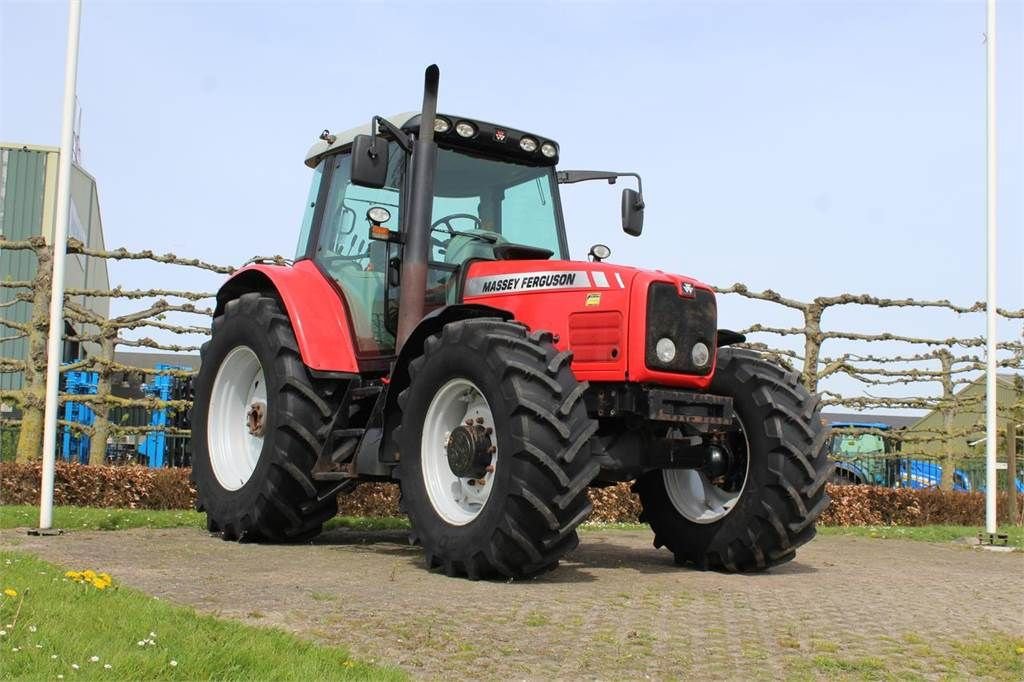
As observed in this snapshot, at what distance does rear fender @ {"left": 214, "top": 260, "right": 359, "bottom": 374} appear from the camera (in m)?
8.71

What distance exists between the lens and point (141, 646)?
4.26 metres

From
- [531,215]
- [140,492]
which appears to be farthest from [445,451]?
[140,492]

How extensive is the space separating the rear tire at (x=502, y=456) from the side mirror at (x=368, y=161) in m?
1.18

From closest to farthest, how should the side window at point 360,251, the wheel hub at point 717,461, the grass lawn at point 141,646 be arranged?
the grass lawn at point 141,646
the wheel hub at point 717,461
the side window at point 360,251

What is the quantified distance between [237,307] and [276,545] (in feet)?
6.75

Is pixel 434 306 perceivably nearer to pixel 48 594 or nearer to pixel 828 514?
pixel 48 594

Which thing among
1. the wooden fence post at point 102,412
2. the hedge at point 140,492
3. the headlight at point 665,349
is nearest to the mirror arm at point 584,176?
the headlight at point 665,349

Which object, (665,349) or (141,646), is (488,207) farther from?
(141,646)

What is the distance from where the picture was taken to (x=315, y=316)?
8914 millimetres

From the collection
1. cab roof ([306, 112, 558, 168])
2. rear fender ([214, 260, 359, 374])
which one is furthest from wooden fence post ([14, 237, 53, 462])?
cab roof ([306, 112, 558, 168])

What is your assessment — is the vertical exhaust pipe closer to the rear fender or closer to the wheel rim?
the rear fender

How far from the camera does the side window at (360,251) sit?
869 centimetres

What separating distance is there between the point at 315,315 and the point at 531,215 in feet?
6.15

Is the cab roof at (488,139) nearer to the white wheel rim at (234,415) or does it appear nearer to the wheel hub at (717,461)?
the white wheel rim at (234,415)
